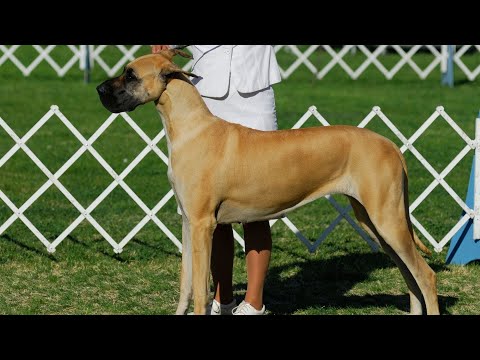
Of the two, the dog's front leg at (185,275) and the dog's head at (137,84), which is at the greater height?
the dog's head at (137,84)

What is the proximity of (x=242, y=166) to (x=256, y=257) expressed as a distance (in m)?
0.93

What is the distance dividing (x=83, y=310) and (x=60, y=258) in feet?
4.76

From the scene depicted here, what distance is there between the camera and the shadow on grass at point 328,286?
7.02m

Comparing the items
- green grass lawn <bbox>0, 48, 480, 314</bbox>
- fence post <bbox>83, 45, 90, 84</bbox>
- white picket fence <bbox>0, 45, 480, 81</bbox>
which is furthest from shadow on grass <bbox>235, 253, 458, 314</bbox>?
white picket fence <bbox>0, 45, 480, 81</bbox>

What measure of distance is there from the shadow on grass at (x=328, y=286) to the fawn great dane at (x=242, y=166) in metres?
0.98

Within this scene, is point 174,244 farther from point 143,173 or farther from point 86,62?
point 86,62

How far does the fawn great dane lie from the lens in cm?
588

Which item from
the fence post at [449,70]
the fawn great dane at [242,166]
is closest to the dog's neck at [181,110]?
the fawn great dane at [242,166]

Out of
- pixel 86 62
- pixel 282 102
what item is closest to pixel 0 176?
pixel 282 102

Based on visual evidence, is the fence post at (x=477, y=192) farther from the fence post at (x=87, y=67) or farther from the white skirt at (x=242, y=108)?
the fence post at (x=87, y=67)

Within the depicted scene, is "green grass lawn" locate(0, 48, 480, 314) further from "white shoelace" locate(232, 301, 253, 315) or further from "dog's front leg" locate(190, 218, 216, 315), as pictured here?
"dog's front leg" locate(190, 218, 216, 315)

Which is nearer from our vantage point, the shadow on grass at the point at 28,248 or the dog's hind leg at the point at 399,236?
the dog's hind leg at the point at 399,236

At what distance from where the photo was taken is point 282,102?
708 inches

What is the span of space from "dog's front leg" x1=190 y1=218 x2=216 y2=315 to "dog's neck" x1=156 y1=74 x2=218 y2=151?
0.51 m
